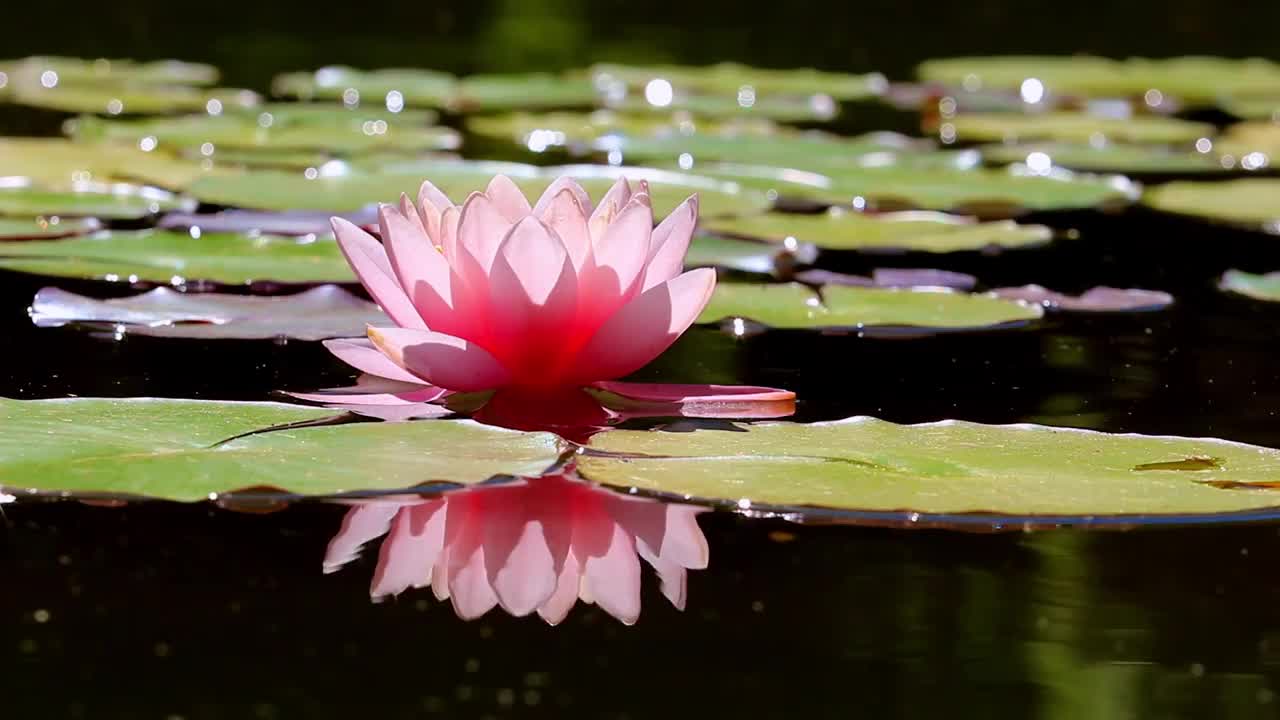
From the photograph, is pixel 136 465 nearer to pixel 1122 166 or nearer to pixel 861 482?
pixel 861 482

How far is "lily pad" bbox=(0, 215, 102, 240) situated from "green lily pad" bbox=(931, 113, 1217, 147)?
2.49m

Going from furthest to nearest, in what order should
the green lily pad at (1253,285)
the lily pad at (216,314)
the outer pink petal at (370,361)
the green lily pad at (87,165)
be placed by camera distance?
the green lily pad at (87,165) < the green lily pad at (1253,285) < the lily pad at (216,314) < the outer pink petal at (370,361)

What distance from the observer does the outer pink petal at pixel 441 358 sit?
5.03 feet

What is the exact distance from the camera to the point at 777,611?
1.14 metres

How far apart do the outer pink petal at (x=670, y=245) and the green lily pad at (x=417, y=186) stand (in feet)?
3.93

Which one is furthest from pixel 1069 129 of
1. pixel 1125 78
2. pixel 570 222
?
pixel 570 222

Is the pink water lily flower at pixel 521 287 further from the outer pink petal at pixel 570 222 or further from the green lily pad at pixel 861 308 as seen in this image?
the green lily pad at pixel 861 308

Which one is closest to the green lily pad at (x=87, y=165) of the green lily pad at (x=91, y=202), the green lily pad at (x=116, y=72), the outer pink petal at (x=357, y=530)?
the green lily pad at (x=91, y=202)

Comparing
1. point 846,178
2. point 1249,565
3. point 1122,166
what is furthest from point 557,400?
point 1122,166

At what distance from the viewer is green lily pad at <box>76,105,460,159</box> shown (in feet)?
12.0

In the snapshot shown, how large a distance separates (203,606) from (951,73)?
16.1 feet

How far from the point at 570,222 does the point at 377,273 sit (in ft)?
0.61

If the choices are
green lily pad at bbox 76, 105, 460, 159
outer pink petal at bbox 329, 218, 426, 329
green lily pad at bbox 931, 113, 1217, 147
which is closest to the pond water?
outer pink petal at bbox 329, 218, 426, 329

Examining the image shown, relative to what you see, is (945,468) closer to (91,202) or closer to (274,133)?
(91,202)
